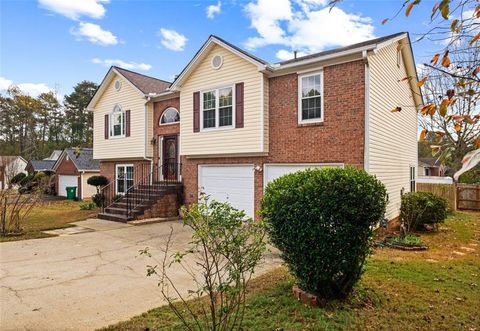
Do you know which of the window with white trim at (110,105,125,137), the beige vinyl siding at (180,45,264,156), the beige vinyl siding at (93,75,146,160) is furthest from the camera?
the window with white trim at (110,105,125,137)

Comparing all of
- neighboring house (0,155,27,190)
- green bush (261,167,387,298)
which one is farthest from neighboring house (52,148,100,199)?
green bush (261,167,387,298)

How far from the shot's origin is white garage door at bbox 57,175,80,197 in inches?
974

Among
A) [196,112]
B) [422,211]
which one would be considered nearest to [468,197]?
[422,211]

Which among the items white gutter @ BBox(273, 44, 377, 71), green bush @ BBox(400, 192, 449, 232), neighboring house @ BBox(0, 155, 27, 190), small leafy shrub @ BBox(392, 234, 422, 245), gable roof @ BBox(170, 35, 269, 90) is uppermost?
gable roof @ BBox(170, 35, 269, 90)

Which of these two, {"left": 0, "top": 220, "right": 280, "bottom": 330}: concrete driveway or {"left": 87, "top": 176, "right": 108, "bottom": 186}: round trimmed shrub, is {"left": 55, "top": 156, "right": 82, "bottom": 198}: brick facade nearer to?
{"left": 87, "top": 176, "right": 108, "bottom": 186}: round trimmed shrub

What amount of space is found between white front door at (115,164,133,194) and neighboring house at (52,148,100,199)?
7577 mm

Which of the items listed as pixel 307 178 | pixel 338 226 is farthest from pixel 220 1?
pixel 338 226

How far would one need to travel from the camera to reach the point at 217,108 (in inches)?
477

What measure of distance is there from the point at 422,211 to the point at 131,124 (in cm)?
1366

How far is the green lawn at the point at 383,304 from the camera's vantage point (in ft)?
12.5

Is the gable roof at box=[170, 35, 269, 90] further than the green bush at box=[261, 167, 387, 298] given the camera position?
Yes

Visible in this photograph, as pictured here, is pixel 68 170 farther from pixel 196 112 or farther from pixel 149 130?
pixel 196 112

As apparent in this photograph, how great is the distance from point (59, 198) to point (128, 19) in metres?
19.5

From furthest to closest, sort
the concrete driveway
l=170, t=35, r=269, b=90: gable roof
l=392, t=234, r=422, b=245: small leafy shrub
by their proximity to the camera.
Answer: l=170, t=35, r=269, b=90: gable roof → l=392, t=234, r=422, b=245: small leafy shrub → the concrete driveway
